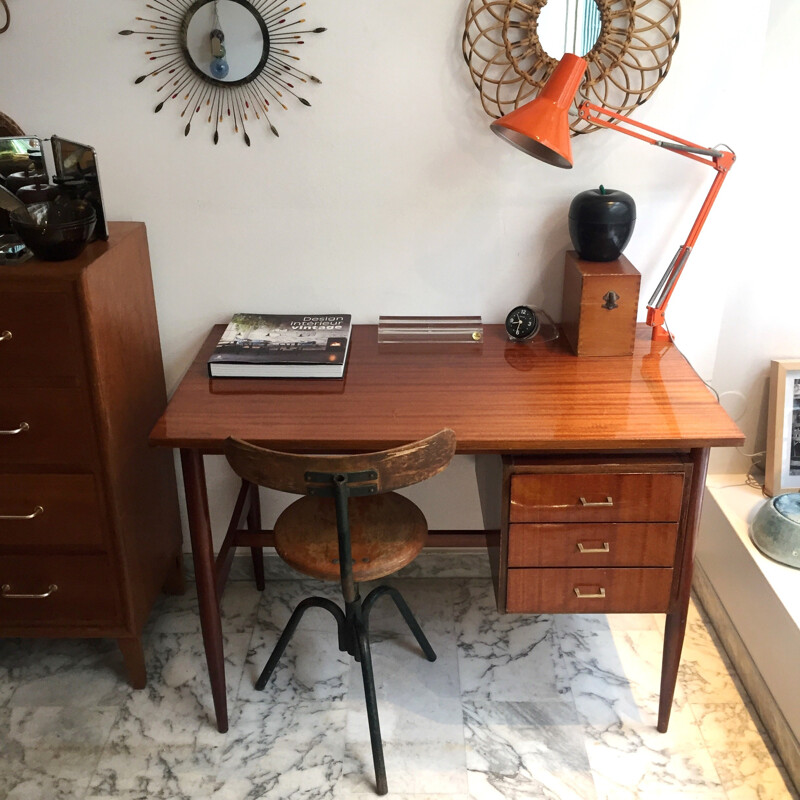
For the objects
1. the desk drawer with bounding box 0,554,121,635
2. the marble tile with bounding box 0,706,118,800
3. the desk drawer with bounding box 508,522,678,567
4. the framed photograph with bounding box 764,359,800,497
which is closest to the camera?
the desk drawer with bounding box 508,522,678,567

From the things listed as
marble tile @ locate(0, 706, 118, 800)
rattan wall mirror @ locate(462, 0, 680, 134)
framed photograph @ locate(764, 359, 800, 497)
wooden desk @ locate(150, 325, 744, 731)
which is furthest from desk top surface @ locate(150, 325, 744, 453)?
marble tile @ locate(0, 706, 118, 800)

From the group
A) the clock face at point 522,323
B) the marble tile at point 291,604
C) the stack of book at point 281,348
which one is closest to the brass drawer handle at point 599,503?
the clock face at point 522,323

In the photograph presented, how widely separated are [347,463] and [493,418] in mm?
355

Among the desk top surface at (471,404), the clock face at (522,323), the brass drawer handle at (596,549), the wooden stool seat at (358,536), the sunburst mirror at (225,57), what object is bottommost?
the wooden stool seat at (358,536)

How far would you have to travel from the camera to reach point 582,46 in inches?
71.9

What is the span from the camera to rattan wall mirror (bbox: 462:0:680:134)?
1.79m

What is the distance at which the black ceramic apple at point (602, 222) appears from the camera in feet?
5.98

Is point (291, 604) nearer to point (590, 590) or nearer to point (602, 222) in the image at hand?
point (590, 590)

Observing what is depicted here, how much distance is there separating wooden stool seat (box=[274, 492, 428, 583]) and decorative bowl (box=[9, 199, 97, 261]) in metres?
0.73

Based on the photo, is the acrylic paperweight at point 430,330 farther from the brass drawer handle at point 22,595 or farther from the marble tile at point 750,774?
the marble tile at point 750,774

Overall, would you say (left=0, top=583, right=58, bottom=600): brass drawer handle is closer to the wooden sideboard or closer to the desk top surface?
the wooden sideboard

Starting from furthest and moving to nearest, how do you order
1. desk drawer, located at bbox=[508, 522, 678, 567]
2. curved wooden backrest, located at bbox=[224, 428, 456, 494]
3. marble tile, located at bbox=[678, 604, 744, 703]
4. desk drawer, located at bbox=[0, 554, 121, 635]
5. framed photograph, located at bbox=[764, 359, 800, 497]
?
1. framed photograph, located at bbox=[764, 359, 800, 497]
2. marble tile, located at bbox=[678, 604, 744, 703]
3. desk drawer, located at bbox=[0, 554, 121, 635]
4. desk drawer, located at bbox=[508, 522, 678, 567]
5. curved wooden backrest, located at bbox=[224, 428, 456, 494]

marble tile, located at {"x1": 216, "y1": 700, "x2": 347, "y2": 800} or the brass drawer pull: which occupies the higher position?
the brass drawer pull

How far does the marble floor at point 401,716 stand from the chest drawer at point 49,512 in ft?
1.45
